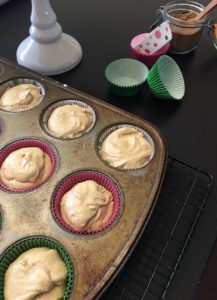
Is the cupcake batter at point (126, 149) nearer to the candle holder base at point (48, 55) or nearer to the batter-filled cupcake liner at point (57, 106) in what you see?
the batter-filled cupcake liner at point (57, 106)

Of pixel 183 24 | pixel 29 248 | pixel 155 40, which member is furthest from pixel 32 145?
pixel 183 24

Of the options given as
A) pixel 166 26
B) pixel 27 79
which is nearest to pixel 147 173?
pixel 27 79

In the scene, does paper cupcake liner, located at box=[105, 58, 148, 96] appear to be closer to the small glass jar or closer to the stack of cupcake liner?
the stack of cupcake liner

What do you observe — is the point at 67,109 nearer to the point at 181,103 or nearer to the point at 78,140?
the point at 78,140

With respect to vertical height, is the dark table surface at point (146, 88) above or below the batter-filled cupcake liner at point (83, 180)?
above

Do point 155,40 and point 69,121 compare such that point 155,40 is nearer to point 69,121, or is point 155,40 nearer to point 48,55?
point 48,55

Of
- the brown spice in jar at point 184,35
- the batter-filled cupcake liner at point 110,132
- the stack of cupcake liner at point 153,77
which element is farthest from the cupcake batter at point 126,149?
the brown spice in jar at point 184,35
